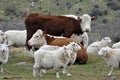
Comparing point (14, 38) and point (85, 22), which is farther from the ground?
point (85, 22)

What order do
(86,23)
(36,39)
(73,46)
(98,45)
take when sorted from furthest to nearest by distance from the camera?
1. (98,45)
2. (86,23)
3. (36,39)
4. (73,46)

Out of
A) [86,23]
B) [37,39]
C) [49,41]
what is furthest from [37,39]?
[86,23]

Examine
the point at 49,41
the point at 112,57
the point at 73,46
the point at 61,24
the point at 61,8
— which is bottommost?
the point at 112,57

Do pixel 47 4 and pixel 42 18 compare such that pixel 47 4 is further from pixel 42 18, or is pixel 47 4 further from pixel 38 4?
pixel 42 18

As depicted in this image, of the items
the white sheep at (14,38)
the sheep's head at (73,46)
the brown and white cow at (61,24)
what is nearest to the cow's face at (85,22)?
the brown and white cow at (61,24)

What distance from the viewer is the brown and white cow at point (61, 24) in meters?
22.1

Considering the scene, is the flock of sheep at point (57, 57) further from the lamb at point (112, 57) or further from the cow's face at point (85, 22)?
the cow's face at point (85, 22)

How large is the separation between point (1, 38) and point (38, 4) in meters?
86.1

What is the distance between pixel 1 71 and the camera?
17.3m

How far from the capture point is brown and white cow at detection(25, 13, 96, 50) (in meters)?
22.1

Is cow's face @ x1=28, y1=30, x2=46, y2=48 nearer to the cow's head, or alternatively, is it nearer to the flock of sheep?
the flock of sheep

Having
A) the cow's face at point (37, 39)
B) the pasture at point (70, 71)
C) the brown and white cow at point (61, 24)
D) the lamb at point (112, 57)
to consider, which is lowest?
the pasture at point (70, 71)

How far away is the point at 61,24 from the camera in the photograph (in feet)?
72.7

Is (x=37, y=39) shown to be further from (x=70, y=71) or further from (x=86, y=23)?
(x=86, y=23)
